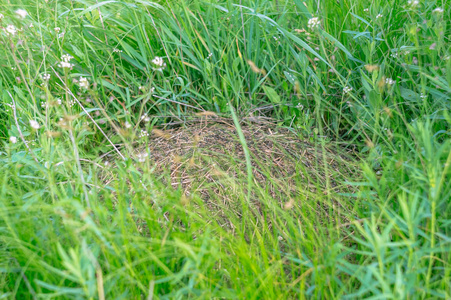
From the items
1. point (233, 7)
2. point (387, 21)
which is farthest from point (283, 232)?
point (233, 7)

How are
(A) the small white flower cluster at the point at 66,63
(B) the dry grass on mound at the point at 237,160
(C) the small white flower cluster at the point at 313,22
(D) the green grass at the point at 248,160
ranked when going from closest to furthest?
(D) the green grass at the point at 248,160, (A) the small white flower cluster at the point at 66,63, (B) the dry grass on mound at the point at 237,160, (C) the small white flower cluster at the point at 313,22

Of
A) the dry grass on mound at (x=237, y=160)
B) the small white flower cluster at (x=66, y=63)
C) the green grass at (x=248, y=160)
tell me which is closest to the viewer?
the green grass at (x=248, y=160)

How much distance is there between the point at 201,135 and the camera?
7.29 ft

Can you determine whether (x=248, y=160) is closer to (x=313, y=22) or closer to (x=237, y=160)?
(x=237, y=160)

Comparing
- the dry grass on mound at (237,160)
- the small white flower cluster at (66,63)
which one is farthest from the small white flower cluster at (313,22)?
the small white flower cluster at (66,63)

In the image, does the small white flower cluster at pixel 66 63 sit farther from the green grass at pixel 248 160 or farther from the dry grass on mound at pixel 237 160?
the dry grass on mound at pixel 237 160

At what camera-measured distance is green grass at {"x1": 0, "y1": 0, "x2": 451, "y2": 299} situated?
3.97 feet

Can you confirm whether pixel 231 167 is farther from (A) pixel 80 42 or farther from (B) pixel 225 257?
(A) pixel 80 42

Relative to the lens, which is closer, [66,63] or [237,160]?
[66,63]

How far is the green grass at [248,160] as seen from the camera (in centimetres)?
121

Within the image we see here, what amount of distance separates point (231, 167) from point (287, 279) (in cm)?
72

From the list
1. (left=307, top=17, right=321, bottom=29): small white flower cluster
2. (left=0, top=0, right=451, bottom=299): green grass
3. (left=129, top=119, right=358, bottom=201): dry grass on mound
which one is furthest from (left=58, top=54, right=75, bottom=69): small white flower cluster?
(left=307, top=17, right=321, bottom=29): small white flower cluster

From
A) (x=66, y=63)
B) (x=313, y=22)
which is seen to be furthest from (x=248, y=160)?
(x=313, y=22)

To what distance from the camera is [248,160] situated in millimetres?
1472
